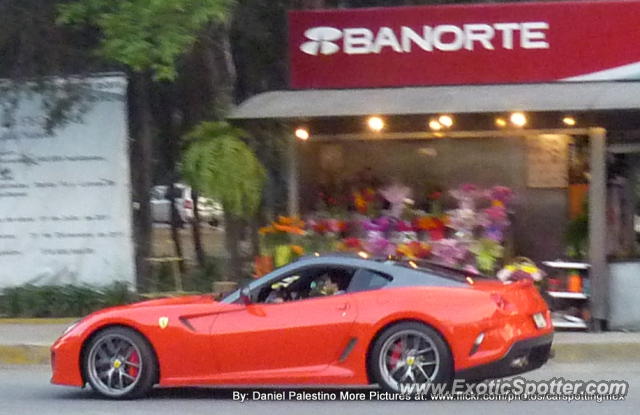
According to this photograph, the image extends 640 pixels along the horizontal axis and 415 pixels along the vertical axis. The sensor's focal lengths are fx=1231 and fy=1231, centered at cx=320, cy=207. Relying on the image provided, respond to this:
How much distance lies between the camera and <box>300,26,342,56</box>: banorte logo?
15.0 m

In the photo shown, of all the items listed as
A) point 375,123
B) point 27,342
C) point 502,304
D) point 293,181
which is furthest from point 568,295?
point 27,342

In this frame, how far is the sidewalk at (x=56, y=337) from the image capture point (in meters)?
12.9

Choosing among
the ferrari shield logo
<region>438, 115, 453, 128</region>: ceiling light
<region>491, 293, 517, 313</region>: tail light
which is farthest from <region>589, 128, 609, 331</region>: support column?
the ferrari shield logo

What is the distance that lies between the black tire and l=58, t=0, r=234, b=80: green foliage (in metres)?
5.07

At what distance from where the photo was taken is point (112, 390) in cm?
1038

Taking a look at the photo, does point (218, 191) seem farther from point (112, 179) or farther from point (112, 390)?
point (112, 390)

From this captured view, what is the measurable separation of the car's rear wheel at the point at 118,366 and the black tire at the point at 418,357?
1.88 metres

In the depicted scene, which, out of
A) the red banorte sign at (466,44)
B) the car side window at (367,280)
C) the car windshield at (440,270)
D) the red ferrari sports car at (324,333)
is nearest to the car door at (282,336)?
the red ferrari sports car at (324,333)

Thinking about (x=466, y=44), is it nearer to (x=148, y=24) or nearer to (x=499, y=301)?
(x=148, y=24)

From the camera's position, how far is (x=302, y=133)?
52.1 feet

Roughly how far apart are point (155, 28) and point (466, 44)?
3.70 m

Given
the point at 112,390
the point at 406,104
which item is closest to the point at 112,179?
the point at 406,104

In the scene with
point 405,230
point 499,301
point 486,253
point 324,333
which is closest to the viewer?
point 499,301

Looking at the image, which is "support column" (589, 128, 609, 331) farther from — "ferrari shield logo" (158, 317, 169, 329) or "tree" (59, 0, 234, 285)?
"ferrari shield logo" (158, 317, 169, 329)
